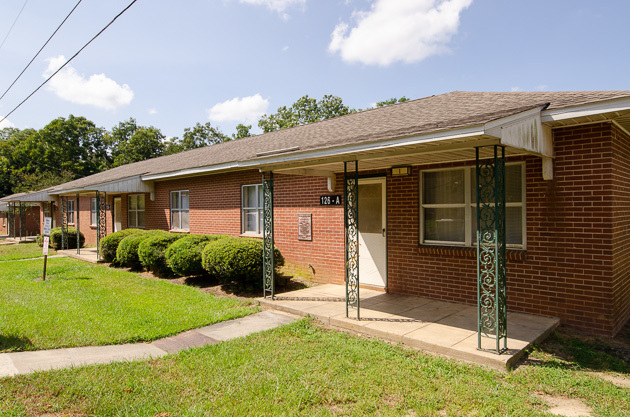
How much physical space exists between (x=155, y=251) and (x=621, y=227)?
10.4 metres

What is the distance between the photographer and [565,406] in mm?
3727

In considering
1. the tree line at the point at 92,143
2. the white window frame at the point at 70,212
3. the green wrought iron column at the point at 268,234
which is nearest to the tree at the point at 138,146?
the tree line at the point at 92,143

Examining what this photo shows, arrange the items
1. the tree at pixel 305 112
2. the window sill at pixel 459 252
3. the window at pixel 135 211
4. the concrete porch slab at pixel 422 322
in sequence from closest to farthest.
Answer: the concrete porch slab at pixel 422 322, the window sill at pixel 459 252, the window at pixel 135 211, the tree at pixel 305 112

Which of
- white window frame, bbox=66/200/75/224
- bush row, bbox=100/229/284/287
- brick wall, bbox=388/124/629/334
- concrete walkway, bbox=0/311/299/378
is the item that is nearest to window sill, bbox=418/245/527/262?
brick wall, bbox=388/124/629/334

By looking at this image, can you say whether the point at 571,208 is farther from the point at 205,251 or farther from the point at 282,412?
the point at 205,251

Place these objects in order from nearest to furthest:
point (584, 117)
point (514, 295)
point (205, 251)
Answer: point (584, 117) < point (514, 295) < point (205, 251)

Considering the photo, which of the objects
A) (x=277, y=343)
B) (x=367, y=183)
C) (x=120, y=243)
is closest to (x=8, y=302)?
(x=120, y=243)

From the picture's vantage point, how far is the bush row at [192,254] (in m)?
8.55

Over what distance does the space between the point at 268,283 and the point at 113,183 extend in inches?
351

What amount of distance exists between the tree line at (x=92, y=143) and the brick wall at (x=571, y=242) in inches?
1360

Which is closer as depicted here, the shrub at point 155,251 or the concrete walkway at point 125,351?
the concrete walkway at point 125,351

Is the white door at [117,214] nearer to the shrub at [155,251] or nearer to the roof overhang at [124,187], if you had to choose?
the roof overhang at [124,187]

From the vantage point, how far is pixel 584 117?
17.3 feet

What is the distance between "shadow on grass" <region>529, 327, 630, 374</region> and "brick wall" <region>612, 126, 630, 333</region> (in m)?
0.43
